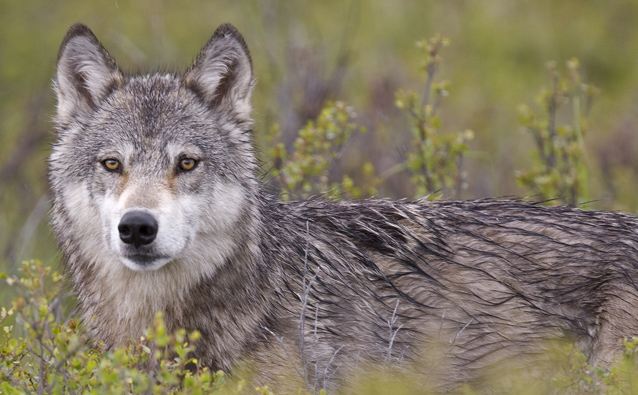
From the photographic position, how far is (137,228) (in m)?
4.38

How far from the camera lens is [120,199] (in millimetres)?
4562

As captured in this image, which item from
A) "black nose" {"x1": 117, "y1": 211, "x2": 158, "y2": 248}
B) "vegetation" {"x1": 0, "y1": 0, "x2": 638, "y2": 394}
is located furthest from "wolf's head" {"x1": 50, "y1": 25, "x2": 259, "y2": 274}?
"vegetation" {"x1": 0, "y1": 0, "x2": 638, "y2": 394}

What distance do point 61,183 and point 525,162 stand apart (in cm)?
940

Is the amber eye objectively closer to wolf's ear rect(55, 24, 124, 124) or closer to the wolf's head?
the wolf's head

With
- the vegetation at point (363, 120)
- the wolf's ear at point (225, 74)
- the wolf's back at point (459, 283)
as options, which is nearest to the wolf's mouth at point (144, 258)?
the vegetation at point (363, 120)

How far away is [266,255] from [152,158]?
3.21 ft

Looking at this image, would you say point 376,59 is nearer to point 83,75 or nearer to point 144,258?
point 83,75

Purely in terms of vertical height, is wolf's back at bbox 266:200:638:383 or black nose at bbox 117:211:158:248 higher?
black nose at bbox 117:211:158:248

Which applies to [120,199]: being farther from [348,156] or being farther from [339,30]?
[339,30]

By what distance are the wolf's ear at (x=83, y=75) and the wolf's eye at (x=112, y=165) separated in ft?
1.83

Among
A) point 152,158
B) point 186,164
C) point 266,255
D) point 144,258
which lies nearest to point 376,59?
point 266,255

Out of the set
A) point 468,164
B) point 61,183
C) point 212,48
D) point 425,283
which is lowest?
point 468,164

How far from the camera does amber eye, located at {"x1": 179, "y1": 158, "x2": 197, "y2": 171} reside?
4.85 m

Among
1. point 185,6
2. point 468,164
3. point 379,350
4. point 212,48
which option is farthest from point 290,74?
point 185,6
